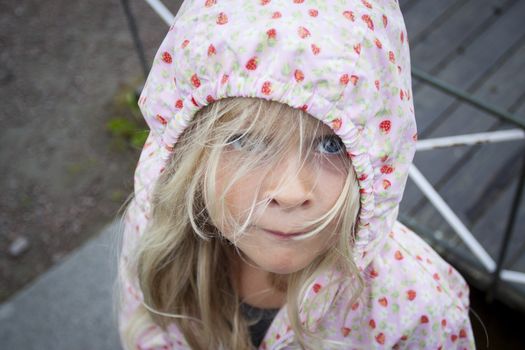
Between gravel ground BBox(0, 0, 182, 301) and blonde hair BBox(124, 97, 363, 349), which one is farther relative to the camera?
gravel ground BBox(0, 0, 182, 301)

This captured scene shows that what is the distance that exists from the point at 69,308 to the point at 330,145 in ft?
6.42

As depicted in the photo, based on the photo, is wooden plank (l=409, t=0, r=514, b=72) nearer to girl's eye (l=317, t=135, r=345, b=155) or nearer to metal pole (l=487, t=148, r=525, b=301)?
metal pole (l=487, t=148, r=525, b=301)

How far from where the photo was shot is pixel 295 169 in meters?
1.01

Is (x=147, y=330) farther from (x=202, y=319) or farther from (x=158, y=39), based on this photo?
(x=158, y=39)

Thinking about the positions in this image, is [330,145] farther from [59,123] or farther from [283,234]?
[59,123]

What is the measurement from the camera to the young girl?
0.97m

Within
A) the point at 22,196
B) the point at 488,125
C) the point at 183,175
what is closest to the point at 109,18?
the point at 22,196

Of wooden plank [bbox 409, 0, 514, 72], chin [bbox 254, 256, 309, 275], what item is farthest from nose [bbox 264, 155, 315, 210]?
wooden plank [bbox 409, 0, 514, 72]

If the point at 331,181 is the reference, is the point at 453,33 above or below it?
below

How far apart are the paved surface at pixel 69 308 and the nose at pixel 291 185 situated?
1.53m

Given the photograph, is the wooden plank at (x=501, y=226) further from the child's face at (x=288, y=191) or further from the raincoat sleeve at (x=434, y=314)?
the child's face at (x=288, y=191)

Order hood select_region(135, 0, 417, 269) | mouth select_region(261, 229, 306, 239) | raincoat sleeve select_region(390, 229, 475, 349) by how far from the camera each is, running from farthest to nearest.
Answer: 1. raincoat sleeve select_region(390, 229, 475, 349)
2. mouth select_region(261, 229, 306, 239)
3. hood select_region(135, 0, 417, 269)

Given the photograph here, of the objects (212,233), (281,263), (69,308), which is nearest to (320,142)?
(281,263)

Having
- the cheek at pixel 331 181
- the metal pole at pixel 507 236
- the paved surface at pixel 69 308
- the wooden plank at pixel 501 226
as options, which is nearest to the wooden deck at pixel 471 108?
the wooden plank at pixel 501 226
